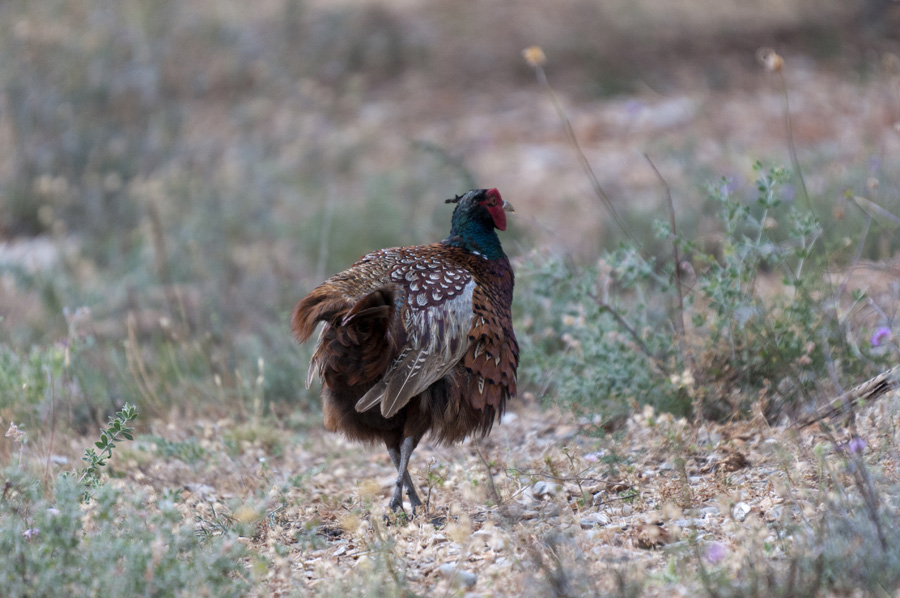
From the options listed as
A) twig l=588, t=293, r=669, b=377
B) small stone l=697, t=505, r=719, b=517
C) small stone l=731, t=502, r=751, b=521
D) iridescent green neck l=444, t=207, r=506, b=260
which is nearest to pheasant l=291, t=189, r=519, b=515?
iridescent green neck l=444, t=207, r=506, b=260

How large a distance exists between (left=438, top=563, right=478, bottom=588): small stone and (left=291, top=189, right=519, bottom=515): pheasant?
756 millimetres

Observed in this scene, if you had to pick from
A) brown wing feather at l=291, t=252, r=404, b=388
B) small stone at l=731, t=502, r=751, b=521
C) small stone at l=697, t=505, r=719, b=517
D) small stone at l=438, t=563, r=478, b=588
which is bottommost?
small stone at l=697, t=505, r=719, b=517

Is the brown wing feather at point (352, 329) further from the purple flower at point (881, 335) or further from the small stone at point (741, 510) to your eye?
the purple flower at point (881, 335)

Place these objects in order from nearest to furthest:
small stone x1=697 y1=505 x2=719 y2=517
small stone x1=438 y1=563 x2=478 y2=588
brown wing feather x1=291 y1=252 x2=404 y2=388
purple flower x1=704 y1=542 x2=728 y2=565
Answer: purple flower x1=704 y1=542 x2=728 y2=565 < small stone x1=438 y1=563 x2=478 y2=588 < small stone x1=697 y1=505 x2=719 y2=517 < brown wing feather x1=291 y1=252 x2=404 y2=388

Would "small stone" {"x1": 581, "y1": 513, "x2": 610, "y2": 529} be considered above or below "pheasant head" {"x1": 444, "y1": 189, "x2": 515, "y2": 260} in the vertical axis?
below

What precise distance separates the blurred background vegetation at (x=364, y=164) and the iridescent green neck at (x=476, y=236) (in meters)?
0.38

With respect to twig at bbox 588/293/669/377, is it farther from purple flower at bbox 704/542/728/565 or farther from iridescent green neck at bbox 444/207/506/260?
purple flower at bbox 704/542/728/565

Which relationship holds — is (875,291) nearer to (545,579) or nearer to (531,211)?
(545,579)

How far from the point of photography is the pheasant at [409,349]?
3.69 meters

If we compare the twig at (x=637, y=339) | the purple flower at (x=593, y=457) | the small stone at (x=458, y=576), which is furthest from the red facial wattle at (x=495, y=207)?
the small stone at (x=458, y=576)

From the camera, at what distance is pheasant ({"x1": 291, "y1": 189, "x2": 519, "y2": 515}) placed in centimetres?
369

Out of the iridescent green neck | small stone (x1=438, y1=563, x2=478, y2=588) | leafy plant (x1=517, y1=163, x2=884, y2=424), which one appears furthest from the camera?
the iridescent green neck

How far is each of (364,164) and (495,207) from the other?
7168mm

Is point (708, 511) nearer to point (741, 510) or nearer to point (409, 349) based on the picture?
point (741, 510)
